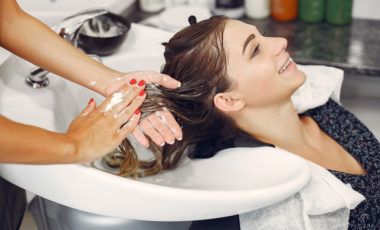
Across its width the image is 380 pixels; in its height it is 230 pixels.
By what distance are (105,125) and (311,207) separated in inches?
20.7

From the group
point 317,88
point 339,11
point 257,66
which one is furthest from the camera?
point 339,11

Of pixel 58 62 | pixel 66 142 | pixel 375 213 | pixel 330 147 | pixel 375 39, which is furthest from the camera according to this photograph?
pixel 375 39

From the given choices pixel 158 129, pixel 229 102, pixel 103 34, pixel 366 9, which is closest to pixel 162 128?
pixel 158 129

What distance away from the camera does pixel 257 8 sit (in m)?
2.40

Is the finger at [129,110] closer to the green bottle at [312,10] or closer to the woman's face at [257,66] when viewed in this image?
A: the woman's face at [257,66]

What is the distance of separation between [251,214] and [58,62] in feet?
1.98

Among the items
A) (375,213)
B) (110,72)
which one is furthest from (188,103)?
(375,213)

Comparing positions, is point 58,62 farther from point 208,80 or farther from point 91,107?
point 208,80

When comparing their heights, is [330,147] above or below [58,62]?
below

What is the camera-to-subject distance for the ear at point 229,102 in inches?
60.5

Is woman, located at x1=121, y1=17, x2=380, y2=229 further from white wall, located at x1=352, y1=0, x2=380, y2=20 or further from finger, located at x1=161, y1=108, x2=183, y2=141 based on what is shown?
white wall, located at x1=352, y1=0, x2=380, y2=20

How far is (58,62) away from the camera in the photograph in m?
1.47

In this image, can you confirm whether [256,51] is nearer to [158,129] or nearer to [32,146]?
[158,129]

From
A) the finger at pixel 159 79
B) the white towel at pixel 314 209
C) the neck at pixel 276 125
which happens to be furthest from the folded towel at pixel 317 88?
the finger at pixel 159 79
